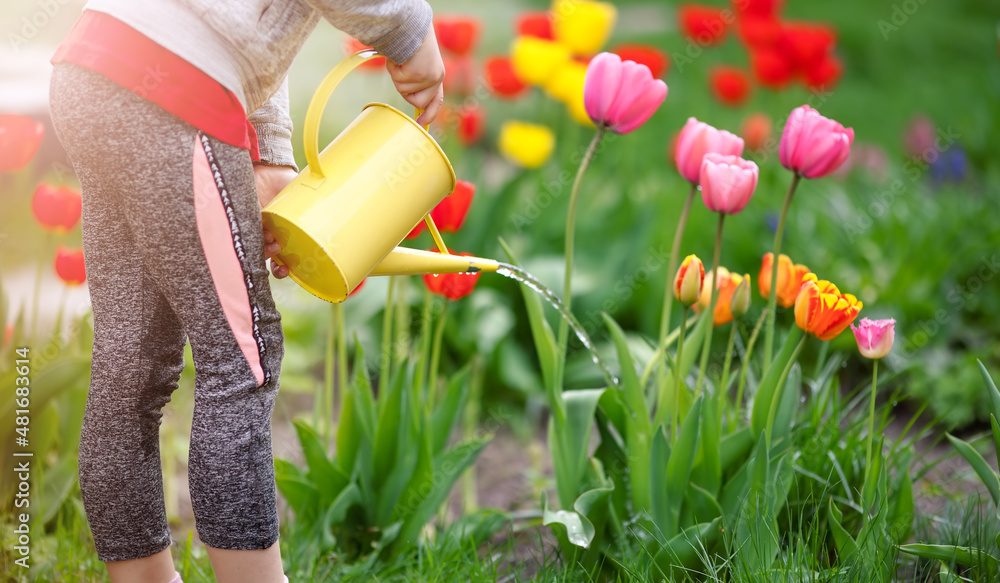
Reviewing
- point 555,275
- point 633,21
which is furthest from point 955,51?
point 555,275

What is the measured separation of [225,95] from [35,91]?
226 cm

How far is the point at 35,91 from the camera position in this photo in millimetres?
2869

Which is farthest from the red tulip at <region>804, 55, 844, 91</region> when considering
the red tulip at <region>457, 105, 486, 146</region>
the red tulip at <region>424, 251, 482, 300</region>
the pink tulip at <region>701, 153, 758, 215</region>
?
the red tulip at <region>424, 251, 482, 300</region>

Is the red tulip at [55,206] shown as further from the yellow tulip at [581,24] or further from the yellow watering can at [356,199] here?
the yellow tulip at [581,24]

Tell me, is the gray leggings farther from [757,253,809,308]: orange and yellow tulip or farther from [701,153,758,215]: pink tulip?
[757,253,809,308]: orange and yellow tulip

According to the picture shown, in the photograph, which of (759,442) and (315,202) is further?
(759,442)

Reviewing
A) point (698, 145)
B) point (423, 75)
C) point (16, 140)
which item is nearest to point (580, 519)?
point (698, 145)

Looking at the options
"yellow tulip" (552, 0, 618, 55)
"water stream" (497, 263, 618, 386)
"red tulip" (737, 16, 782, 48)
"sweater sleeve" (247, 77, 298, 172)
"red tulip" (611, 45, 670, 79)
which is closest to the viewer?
"sweater sleeve" (247, 77, 298, 172)

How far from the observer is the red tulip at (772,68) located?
3074 mm

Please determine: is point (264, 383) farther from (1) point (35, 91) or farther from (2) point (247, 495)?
(1) point (35, 91)

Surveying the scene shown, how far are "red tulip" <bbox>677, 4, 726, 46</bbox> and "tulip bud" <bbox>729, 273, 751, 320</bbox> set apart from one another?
2.05 metres

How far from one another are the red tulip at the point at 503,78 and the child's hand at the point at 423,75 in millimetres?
1826

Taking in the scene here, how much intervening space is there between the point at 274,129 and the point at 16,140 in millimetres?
550

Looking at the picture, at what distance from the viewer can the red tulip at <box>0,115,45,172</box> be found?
147 centimetres
